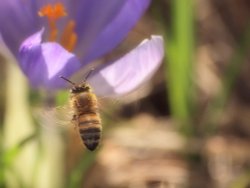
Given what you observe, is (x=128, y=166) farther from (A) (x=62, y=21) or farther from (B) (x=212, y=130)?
(A) (x=62, y=21)

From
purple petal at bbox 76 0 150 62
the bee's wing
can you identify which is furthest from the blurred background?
purple petal at bbox 76 0 150 62

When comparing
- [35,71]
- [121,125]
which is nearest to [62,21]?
[35,71]

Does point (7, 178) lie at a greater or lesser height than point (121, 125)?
lesser

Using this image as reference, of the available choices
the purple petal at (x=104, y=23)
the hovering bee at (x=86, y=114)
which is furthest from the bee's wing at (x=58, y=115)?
the purple petal at (x=104, y=23)

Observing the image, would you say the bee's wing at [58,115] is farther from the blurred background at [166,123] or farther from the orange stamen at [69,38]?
the orange stamen at [69,38]

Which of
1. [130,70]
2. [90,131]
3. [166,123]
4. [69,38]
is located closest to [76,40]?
[69,38]

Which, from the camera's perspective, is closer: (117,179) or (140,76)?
(140,76)

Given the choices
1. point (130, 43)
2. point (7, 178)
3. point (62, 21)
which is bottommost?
point (7, 178)
